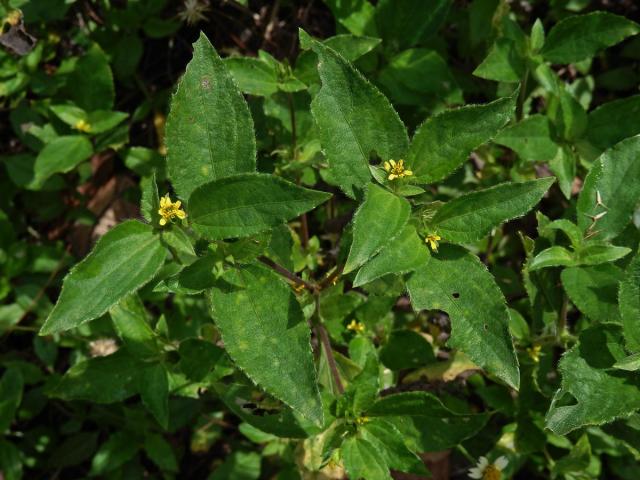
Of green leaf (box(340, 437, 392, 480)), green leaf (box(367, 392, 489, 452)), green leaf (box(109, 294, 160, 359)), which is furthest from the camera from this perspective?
green leaf (box(109, 294, 160, 359))

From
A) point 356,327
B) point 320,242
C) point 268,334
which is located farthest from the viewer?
point 320,242

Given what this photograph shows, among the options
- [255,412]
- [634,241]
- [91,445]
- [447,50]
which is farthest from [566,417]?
[91,445]

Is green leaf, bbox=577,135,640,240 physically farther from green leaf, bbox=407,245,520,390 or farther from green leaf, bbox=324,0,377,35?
green leaf, bbox=324,0,377,35

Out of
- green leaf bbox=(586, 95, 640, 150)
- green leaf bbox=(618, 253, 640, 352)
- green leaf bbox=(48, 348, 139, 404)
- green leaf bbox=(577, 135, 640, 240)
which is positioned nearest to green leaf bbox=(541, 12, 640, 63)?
green leaf bbox=(586, 95, 640, 150)

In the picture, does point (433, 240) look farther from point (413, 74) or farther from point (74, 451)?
point (74, 451)

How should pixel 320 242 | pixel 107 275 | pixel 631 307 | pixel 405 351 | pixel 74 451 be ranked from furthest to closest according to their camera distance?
pixel 320 242, pixel 74 451, pixel 405 351, pixel 631 307, pixel 107 275

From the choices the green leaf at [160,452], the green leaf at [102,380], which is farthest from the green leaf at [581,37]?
the green leaf at [160,452]

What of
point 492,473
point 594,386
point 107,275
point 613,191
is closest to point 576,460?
point 492,473
